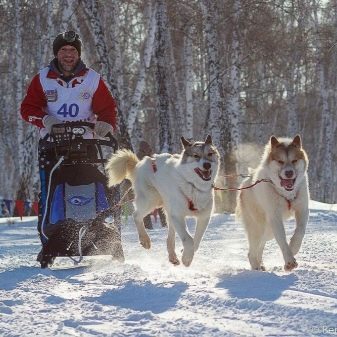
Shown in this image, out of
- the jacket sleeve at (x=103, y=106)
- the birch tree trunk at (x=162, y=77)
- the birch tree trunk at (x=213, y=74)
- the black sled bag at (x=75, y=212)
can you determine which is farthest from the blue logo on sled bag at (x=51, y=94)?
the birch tree trunk at (x=213, y=74)

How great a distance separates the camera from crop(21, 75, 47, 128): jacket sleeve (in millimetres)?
5430

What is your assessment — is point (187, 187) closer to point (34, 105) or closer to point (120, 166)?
point (120, 166)

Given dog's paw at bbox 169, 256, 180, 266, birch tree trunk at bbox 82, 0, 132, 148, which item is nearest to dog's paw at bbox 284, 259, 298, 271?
dog's paw at bbox 169, 256, 180, 266

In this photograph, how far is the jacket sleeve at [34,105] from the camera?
543cm

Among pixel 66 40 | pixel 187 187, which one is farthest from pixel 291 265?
pixel 66 40

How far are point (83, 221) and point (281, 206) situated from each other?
1.57 metres

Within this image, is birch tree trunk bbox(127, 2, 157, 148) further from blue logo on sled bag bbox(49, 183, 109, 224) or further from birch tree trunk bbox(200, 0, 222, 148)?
blue logo on sled bag bbox(49, 183, 109, 224)

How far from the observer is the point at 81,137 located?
532cm

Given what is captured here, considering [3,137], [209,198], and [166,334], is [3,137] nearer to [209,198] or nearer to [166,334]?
[209,198]

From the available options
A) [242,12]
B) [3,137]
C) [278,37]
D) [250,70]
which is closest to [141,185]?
[242,12]

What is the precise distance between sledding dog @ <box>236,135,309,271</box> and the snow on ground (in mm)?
261

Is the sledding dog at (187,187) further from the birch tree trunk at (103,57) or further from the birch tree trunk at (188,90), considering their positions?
the birch tree trunk at (188,90)

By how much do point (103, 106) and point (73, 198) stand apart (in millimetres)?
840

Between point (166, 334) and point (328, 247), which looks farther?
point (328, 247)
